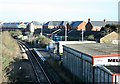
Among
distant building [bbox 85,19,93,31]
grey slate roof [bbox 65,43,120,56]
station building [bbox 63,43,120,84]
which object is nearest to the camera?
station building [bbox 63,43,120,84]

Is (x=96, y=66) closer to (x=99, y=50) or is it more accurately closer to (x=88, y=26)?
(x=99, y=50)

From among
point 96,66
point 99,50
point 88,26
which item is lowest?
point 96,66

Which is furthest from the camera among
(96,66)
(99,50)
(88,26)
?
(88,26)

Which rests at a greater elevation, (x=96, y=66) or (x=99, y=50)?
(x=99, y=50)

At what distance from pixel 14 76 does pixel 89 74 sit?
5.28 m

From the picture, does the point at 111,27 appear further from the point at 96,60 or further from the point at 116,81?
the point at 116,81

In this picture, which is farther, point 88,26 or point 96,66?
point 88,26

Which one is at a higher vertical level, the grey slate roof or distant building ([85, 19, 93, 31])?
distant building ([85, 19, 93, 31])

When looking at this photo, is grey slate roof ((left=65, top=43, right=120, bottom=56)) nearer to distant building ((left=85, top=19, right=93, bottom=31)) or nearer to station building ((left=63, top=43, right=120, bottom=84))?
station building ((left=63, top=43, right=120, bottom=84))

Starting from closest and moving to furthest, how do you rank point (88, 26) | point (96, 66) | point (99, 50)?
point (96, 66) < point (99, 50) < point (88, 26)

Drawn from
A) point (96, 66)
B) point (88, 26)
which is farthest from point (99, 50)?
point (88, 26)

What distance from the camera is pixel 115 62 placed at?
1598cm

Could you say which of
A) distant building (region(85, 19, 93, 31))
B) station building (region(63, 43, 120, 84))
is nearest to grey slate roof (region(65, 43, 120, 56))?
station building (region(63, 43, 120, 84))

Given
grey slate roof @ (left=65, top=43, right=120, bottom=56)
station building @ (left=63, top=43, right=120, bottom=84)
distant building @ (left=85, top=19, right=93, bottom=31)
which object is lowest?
station building @ (left=63, top=43, right=120, bottom=84)
